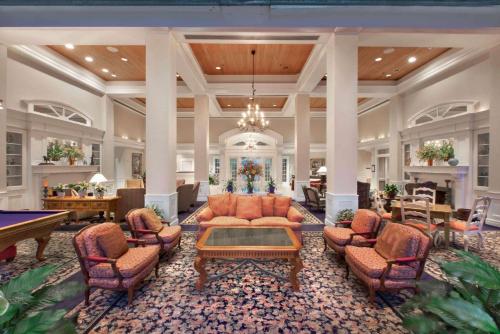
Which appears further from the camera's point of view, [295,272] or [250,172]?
[250,172]

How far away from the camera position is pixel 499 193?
19.5 feet

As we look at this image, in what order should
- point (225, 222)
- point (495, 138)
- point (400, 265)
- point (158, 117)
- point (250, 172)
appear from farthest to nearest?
point (250, 172) → point (495, 138) → point (158, 117) → point (225, 222) → point (400, 265)

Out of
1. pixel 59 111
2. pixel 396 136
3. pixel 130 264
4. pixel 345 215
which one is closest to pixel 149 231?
pixel 130 264

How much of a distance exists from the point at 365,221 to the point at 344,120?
264 cm

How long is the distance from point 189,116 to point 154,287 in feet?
41.6

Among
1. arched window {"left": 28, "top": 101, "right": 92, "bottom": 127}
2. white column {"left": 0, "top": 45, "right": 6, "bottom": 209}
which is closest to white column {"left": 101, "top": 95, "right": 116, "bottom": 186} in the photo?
arched window {"left": 28, "top": 101, "right": 92, "bottom": 127}

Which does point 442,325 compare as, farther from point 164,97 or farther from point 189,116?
point 189,116

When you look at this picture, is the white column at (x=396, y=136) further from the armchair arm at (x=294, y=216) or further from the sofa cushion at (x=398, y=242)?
the sofa cushion at (x=398, y=242)

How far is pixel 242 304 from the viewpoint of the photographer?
275cm

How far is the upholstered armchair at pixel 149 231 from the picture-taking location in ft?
12.5

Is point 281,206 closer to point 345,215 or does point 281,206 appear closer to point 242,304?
point 345,215

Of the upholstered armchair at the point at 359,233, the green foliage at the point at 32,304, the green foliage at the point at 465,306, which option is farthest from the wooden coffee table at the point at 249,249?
the green foliage at the point at 32,304

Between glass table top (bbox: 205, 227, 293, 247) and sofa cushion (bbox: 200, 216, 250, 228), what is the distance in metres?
0.45

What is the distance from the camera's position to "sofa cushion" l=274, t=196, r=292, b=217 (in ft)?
17.0
